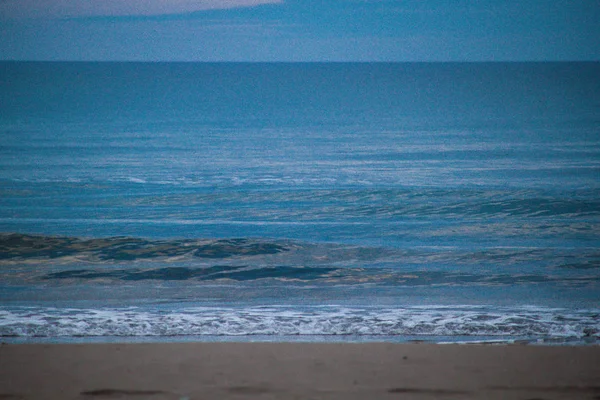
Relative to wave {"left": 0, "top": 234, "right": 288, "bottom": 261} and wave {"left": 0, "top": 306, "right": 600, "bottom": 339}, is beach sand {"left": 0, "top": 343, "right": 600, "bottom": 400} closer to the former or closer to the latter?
wave {"left": 0, "top": 306, "right": 600, "bottom": 339}

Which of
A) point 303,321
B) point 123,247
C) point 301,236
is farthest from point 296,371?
point 301,236

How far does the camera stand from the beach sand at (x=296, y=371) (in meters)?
5.06

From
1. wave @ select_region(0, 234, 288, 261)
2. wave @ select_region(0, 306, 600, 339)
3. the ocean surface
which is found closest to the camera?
wave @ select_region(0, 306, 600, 339)

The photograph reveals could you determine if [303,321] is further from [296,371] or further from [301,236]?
[301,236]

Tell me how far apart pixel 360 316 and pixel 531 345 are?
197 centimetres

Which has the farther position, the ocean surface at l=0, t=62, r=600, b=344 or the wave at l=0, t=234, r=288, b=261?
the wave at l=0, t=234, r=288, b=261

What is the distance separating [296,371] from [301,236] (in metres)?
8.06

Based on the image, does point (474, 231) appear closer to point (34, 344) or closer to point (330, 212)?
point (330, 212)

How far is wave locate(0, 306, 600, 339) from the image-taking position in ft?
22.9

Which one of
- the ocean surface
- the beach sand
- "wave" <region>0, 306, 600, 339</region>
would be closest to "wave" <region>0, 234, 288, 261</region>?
the ocean surface

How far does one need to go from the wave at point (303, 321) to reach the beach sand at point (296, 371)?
0.86m

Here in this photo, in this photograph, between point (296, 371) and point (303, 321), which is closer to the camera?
point (296, 371)

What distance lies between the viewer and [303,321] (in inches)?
293

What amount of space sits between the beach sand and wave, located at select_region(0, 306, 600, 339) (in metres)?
0.86
